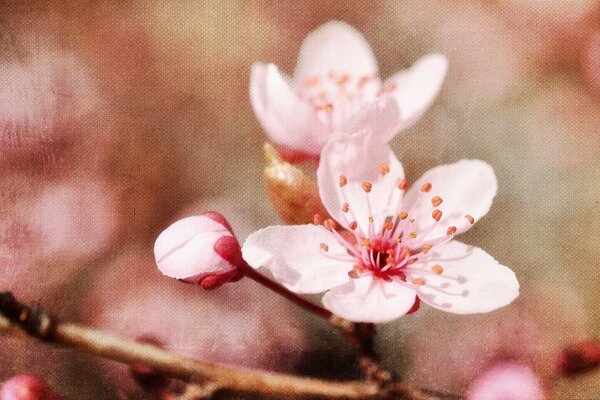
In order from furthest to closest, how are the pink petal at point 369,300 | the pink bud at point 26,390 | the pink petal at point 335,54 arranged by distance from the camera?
the pink petal at point 335,54, the pink bud at point 26,390, the pink petal at point 369,300

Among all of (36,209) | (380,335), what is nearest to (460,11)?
(380,335)

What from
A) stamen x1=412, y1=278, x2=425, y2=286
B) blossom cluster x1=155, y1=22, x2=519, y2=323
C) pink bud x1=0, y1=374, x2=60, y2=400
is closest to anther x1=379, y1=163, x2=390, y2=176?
blossom cluster x1=155, y1=22, x2=519, y2=323

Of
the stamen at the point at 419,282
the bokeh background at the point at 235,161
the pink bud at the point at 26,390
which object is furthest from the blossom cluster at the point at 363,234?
the pink bud at the point at 26,390

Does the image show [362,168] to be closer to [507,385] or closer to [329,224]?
[329,224]

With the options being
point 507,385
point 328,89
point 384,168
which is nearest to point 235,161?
point 328,89

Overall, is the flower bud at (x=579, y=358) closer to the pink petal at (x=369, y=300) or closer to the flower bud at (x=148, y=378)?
the pink petal at (x=369, y=300)

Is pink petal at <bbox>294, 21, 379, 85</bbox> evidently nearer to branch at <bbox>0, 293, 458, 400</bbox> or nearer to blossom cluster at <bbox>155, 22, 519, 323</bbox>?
blossom cluster at <bbox>155, 22, 519, 323</bbox>
